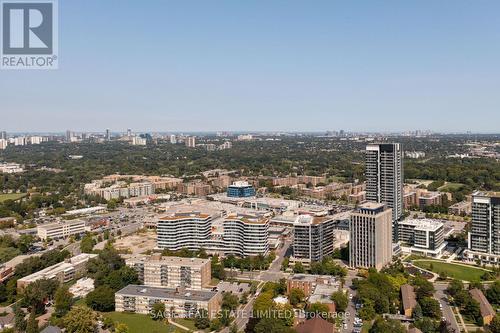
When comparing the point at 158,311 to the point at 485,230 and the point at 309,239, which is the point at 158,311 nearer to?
the point at 309,239

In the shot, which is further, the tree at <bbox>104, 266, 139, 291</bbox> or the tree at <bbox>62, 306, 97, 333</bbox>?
the tree at <bbox>104, 266, 139, 291</bbox>

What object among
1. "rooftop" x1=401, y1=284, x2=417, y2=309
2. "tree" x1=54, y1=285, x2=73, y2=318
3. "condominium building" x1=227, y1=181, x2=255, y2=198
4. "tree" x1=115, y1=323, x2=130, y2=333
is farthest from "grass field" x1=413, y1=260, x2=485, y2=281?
"condominium building" x1=227, y1=181, x2=255, y2=198

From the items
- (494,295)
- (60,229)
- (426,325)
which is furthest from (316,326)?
(60,229)

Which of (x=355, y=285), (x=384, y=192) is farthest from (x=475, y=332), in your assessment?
(x=384, y=192)

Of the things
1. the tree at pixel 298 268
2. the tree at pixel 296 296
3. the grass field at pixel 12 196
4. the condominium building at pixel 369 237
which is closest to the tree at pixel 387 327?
the tree at pixel 296 296

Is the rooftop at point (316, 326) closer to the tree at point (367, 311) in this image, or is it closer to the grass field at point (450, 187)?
the tree at point (367, 311)

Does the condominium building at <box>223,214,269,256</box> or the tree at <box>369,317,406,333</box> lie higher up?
the condominium building at <box>223,214,269,256</box>

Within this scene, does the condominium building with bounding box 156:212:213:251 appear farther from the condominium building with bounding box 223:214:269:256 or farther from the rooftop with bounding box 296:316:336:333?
the rooftop with bounding box 296:316:336:333
